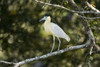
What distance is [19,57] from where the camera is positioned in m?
8.36

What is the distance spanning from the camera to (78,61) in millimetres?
8086

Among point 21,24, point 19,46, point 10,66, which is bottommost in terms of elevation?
point 10,66

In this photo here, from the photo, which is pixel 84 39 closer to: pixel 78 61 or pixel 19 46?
pixel 78 61

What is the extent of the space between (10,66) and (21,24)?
4.39 feet

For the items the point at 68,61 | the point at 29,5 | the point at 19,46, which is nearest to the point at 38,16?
the point at 29,5

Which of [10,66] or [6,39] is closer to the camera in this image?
[6,39]

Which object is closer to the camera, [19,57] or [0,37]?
[0,37]

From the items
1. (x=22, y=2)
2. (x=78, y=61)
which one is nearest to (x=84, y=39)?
(x=78, y=61)

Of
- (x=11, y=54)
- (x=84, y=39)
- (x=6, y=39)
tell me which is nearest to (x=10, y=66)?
(x=11, y=54)

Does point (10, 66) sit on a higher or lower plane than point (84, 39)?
lower

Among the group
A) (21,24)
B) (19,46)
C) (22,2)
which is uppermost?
(22,2)

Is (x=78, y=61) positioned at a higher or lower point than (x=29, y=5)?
lower

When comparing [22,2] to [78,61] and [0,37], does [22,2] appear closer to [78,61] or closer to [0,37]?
[0,37]

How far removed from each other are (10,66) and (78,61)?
1.98 metres
